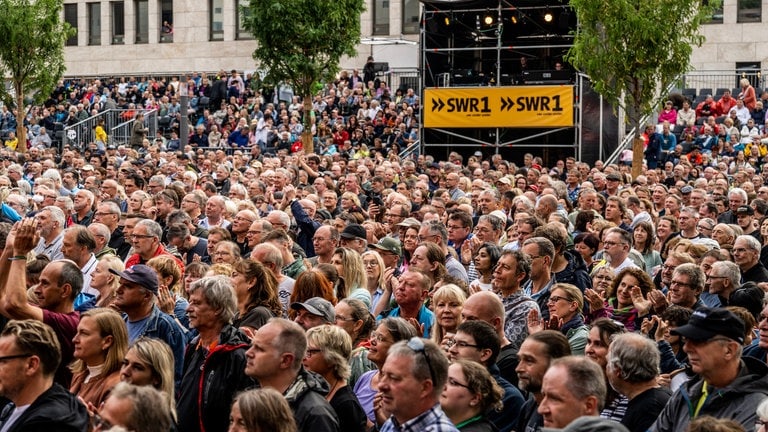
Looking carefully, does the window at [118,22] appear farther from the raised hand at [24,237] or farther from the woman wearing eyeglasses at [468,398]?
the woman wearing eyeglasses at [468,398]

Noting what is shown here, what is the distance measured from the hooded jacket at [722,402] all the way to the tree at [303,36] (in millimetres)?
18839

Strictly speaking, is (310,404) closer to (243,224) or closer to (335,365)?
(335,365)

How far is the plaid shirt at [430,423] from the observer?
564 cm

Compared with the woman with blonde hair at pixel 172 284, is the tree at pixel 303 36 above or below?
above

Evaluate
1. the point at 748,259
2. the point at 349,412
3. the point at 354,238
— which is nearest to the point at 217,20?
the point at 354,238

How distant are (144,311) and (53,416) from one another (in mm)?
2186

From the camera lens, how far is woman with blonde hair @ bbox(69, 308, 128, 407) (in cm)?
686

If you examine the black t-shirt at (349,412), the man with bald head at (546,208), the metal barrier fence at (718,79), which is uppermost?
the metal barrier fence at (718,79)

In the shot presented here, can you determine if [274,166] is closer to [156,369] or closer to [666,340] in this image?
[666,340]

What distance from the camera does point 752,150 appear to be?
80.0 feet

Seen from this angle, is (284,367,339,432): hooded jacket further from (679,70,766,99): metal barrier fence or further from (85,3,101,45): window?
(85,3,101,45): window

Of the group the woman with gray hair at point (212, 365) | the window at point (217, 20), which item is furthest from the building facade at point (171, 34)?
the woman with gray hair at point (212, 365)

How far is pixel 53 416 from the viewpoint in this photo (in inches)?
232

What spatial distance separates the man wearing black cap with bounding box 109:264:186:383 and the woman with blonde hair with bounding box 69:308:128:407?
0.97 metres
